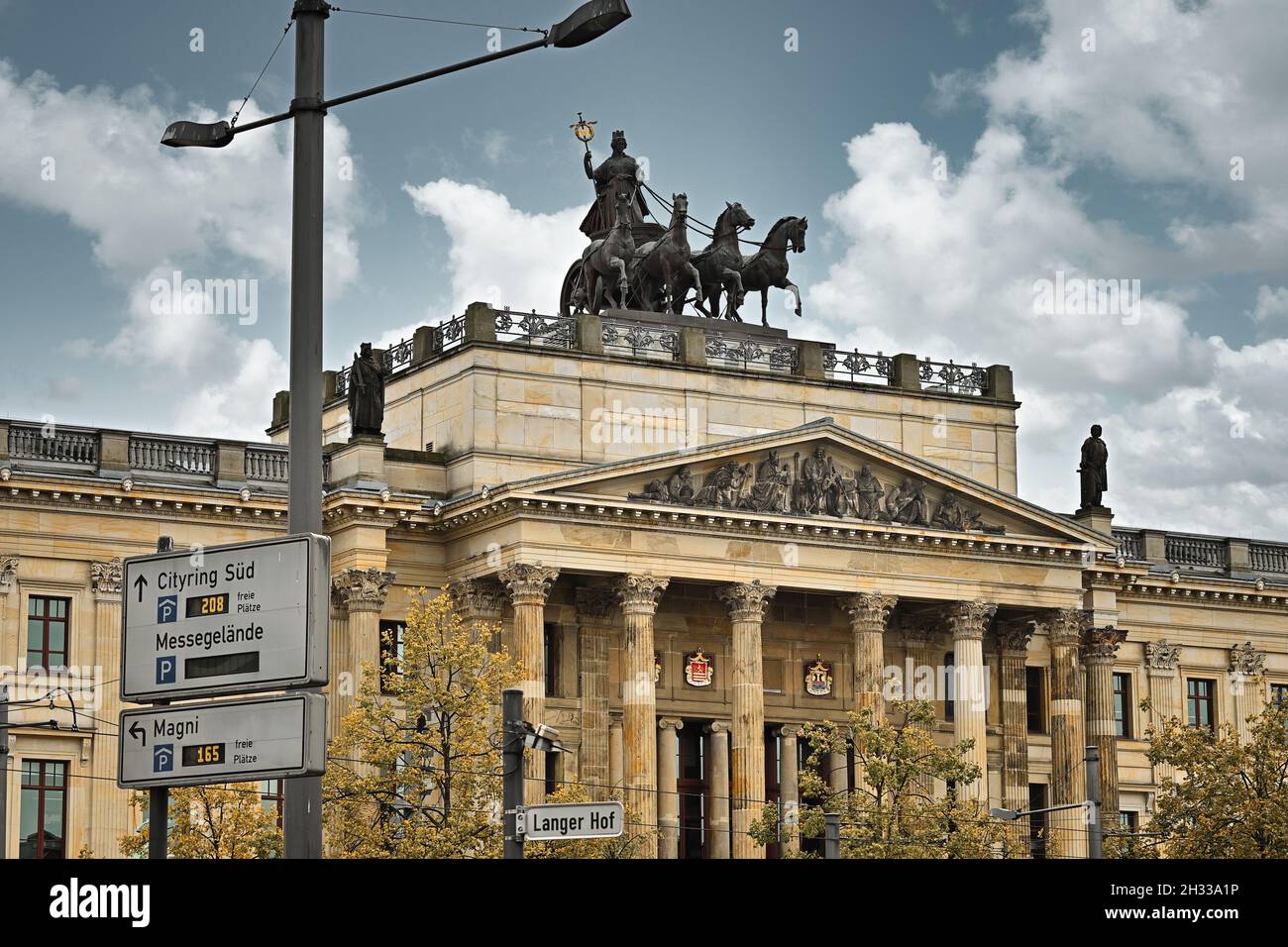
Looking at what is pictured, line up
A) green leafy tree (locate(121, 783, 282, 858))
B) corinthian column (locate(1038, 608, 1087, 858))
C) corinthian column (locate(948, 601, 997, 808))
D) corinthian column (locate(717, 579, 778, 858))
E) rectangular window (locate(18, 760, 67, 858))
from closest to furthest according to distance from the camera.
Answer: green leafy tree (locate(121, 783, 282, 858)), rectangular window (locate(18, 760, 67, 858)), corinthian column (locate(717, 579, 778, 858)), corinthian column (locate(948, 601, 997, 808)), corinthian column (locate(1038, 608, 1087, 858))

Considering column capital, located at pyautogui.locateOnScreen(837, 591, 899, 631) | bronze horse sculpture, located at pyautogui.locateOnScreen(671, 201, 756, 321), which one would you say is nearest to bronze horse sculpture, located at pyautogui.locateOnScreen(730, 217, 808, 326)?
bronze horse sculpture, located at pyautogui.locateOnScreen(671, 201, 756, 321)

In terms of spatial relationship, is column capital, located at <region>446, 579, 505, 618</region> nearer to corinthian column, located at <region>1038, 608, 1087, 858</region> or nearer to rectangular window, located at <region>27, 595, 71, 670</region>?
rectangular window, located at <region>27, 595, 71, 670</region>

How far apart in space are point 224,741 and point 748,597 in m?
50.3

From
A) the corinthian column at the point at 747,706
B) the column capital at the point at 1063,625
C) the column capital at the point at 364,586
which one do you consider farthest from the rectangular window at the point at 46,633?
the column capital at the point at 1063,625

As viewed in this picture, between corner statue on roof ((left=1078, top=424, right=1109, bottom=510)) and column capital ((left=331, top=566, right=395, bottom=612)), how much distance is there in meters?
23.3

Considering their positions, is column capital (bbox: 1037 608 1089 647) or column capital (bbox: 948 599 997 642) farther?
column capital (bbox: 1037 608 1089 647)

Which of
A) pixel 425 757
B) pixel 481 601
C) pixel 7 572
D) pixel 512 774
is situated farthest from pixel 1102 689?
pixel 512 774

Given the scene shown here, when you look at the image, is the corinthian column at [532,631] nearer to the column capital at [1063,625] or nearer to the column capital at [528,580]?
the column capital at [528,580]

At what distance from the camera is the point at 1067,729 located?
2921 inches

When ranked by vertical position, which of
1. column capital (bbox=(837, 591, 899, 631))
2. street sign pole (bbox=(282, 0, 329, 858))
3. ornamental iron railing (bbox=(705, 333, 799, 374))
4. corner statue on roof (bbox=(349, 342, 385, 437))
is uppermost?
ornamental iron railing (bbox=(705, 333, 799, 374))

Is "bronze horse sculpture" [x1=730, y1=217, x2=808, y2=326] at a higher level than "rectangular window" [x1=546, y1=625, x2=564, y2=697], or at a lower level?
higher

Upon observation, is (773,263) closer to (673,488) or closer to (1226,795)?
(673,488)

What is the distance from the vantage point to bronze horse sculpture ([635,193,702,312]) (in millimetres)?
71562
